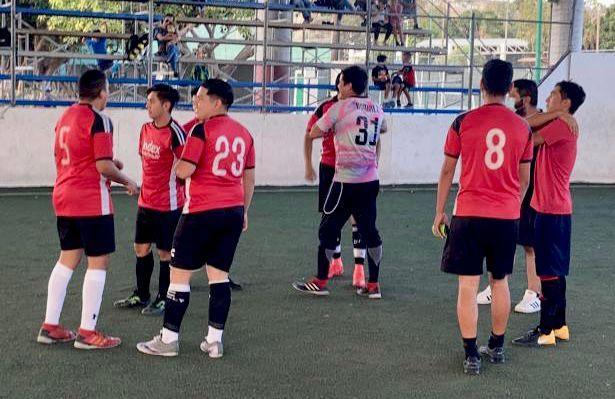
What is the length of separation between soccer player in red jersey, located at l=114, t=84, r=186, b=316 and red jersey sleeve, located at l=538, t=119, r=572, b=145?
2559 mm

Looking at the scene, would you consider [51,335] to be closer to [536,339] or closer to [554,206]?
[536,339]

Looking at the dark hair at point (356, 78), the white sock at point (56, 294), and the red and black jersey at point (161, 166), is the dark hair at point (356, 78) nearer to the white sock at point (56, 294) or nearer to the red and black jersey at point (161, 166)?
the red and black jersey at point (161, 166)

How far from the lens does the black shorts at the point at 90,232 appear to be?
19.1ft

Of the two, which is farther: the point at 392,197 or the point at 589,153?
the point at 589,153

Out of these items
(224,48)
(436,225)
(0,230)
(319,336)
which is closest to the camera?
(436,225)

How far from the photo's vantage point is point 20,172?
45.3 feet

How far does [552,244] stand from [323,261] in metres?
2.10

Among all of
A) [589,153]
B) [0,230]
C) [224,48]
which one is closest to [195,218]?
[0,230]

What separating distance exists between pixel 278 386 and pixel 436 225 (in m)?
1.36

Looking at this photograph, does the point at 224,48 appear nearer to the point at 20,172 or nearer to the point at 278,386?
the point at 20,172

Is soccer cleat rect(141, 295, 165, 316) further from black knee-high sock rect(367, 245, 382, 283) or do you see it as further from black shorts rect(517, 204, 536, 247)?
black shorts rect(517, 204, 536, 247)

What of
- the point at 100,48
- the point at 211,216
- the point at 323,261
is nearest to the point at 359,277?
the point at 323,261

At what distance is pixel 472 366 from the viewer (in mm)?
5441

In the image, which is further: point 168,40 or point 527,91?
point 168,40
